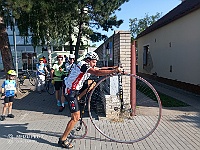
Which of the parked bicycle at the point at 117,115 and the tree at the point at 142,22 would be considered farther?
the tree at the point at 142,22

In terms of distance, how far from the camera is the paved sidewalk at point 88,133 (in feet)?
14.5

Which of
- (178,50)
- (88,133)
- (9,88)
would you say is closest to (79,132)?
(88,133)

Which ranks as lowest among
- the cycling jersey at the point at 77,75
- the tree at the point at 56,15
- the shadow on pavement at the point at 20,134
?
the shadow on pavement at the point at 20,134

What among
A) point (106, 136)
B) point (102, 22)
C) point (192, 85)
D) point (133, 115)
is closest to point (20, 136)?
point (106, 136)

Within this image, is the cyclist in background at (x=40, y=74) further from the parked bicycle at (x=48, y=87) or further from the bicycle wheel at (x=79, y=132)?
the bicycle wheel at (x=79, y=132)

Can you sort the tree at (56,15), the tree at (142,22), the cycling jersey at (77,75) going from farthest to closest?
the tree at (142,22) → the tree at (56,15) → the cycling jersey at (77,75)

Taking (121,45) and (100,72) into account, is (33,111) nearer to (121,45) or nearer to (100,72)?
(121,45)

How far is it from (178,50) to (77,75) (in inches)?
369

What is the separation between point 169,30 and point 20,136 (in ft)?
37.3

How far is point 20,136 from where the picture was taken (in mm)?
5043

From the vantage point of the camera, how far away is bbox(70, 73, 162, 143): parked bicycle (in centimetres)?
494

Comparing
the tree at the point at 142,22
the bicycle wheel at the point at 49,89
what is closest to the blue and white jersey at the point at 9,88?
the bicycle wheel at the point at 49,89

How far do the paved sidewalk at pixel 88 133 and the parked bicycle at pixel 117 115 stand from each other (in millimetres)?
192

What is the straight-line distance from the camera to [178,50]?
12.2 metres
